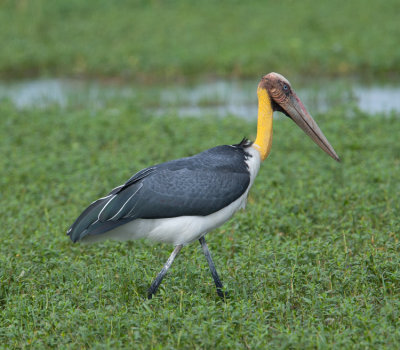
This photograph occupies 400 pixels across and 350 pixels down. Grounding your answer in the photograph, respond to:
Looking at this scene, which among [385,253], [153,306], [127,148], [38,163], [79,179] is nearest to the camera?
[153,306]

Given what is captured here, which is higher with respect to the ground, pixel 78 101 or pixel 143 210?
pixel 143 210

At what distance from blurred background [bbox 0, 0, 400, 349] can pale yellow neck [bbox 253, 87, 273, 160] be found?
2.66 feet

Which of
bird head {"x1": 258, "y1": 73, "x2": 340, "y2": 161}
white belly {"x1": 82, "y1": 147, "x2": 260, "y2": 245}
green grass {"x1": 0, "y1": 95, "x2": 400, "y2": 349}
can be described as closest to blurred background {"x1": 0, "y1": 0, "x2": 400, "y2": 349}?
green grass {"x1": 0, "y1": 95, "x2": 400, "y2": 349}

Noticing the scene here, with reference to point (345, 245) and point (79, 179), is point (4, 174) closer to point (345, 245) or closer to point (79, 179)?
point (79, 179)

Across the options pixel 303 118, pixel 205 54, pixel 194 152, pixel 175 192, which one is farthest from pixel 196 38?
Answer: pixel 175 192

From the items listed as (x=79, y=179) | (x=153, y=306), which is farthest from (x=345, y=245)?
(x=79, y=179)

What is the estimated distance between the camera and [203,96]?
37.7ft

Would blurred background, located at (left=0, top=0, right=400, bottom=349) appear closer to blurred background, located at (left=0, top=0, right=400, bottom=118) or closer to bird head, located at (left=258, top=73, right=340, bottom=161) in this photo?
blurred background, located at (left=0, top=0, right=400, bottom=118)

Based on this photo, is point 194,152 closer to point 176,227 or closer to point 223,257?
point 223,257

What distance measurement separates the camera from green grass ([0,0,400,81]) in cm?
1266

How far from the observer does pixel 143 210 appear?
4.52 m

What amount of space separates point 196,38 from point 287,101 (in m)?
9.24

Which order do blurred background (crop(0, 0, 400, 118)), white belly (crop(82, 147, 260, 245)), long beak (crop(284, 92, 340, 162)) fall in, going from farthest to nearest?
1. blurred background (crop(0, 0, 400, 118))
2. long beak (crop(284, 92, 340, 162))
3. white belly (crop(82, 147, 260, 245))

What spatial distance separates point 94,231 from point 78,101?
7025 mm
